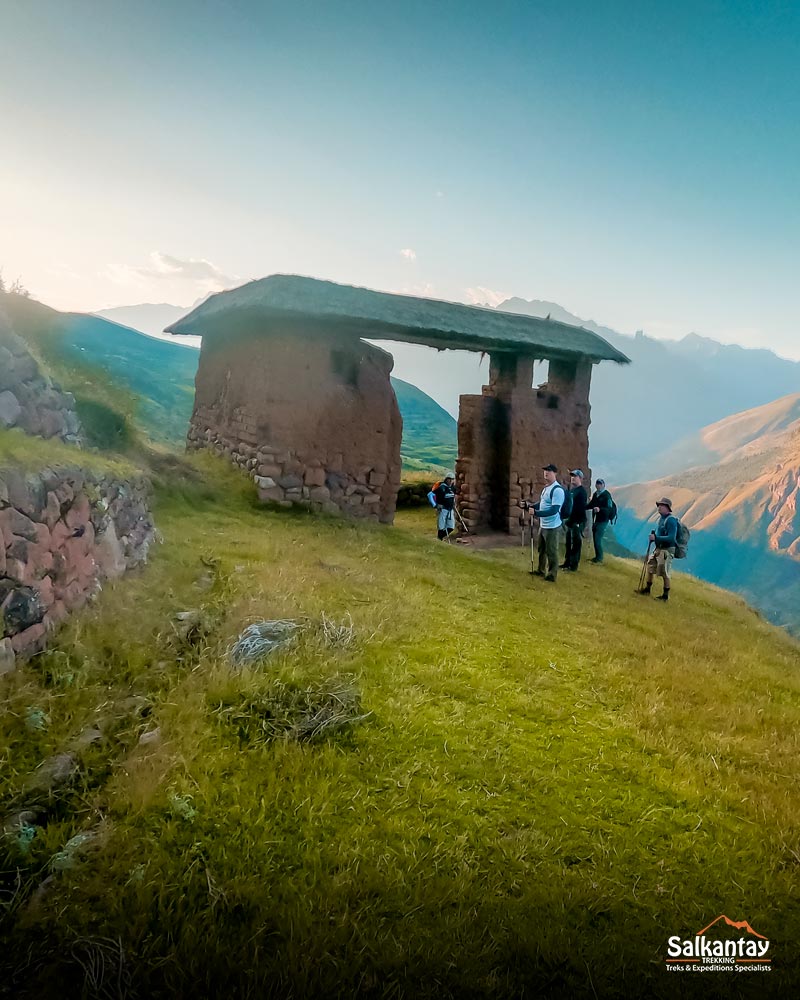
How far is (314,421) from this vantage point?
12469mm

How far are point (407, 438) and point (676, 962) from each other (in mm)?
43496

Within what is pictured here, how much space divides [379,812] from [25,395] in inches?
208

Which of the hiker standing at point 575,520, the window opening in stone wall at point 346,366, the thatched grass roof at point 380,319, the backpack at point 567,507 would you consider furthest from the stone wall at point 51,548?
the hiker standing at point 575,520

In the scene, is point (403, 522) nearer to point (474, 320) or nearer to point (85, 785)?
point (474, 320)

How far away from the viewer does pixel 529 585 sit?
1015 centimetres

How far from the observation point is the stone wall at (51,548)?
4.27m

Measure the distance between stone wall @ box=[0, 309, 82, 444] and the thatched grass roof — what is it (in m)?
5.82

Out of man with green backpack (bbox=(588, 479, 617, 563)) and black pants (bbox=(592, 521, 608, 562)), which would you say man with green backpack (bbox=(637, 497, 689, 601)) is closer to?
man with green backpack (bbox=(588, 479, 617, 563))

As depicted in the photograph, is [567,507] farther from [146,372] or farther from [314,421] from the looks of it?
[146,372]

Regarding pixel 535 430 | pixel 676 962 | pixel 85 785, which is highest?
pixel 535 430

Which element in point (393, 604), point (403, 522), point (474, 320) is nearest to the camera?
point (393, 604)

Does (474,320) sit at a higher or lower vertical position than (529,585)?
higher

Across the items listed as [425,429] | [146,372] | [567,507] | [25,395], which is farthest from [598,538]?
[425,429]

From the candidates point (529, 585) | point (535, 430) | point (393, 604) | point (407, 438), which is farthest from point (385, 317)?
point (407, 438)
